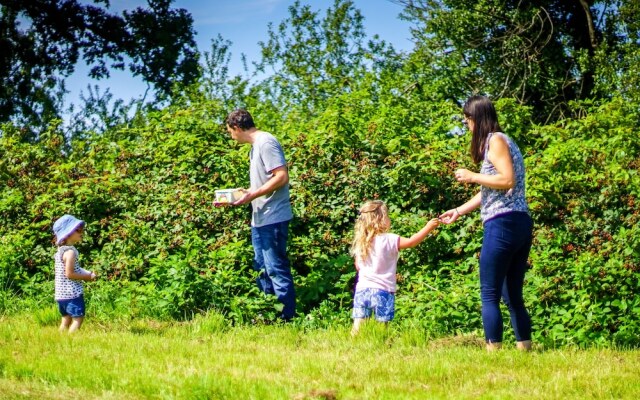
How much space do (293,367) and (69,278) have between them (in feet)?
9.51

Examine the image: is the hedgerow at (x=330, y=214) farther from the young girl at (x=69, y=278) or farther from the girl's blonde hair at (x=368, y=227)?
the girl's blonde hair at (x=368, y=227)

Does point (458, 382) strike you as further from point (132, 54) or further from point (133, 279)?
point (132, 54)

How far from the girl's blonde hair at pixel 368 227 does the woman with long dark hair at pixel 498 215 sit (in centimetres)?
133

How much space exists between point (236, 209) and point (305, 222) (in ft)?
2.68

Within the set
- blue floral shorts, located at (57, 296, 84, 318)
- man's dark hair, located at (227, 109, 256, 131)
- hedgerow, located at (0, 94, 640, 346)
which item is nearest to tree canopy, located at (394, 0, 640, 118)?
hedgerow, located at (0, 94, 640, 346)

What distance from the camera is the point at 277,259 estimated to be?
8297 millimetres

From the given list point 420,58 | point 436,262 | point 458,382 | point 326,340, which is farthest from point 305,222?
point 420,58

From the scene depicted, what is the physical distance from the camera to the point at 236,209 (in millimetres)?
10070

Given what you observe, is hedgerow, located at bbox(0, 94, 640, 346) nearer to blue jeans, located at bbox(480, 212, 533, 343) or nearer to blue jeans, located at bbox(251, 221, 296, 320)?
blue jeans, located at bbox(251, 221, 296, 320)

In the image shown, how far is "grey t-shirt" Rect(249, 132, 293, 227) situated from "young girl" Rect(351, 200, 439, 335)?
94 centimetres

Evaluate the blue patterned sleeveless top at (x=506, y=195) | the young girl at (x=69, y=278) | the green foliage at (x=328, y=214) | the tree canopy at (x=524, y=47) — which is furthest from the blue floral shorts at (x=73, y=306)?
the tree canopy at (x=524, y=47)

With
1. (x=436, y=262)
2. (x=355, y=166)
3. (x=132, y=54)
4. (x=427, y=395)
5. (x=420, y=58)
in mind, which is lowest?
(x=427, y=395)

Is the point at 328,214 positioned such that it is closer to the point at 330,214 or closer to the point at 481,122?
the point at 330,214

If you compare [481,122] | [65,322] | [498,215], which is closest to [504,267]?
[498,215]
